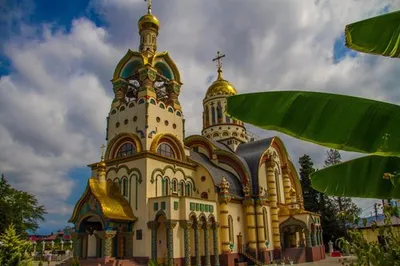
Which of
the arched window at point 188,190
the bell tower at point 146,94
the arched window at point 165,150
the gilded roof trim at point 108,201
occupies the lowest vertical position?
the gilded roof trim at point 108,201

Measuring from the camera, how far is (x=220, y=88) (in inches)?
1478

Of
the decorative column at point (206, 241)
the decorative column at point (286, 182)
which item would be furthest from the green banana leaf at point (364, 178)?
the decorative column at point (286, 182)

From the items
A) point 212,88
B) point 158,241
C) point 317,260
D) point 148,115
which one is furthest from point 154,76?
point 317,260

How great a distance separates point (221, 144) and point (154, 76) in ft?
33.7

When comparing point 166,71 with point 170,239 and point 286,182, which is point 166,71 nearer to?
point 170,239

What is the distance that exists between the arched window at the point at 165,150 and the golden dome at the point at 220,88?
13.8m

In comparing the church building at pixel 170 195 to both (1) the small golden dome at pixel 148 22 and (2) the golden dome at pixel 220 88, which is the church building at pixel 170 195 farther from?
(2) the golden dome at pixel 220 88

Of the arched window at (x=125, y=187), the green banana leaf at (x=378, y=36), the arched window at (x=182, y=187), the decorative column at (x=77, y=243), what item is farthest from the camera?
the arched window at (x=182, y=187)

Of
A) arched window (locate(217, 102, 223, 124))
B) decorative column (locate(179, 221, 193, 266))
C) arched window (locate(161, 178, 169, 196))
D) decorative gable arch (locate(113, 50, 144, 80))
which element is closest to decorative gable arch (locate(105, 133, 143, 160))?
arched window (locate(161, 178, 169, 196))

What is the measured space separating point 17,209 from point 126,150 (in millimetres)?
14904

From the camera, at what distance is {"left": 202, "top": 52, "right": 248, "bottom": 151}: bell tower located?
35406 mm

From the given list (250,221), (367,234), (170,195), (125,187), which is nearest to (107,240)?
(125,187)

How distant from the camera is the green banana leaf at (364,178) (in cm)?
553

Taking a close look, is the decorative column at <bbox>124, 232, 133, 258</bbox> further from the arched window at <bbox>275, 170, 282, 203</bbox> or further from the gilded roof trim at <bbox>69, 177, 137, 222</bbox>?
the arched window at <bbox>275, 170, 282, 203</bbox>
